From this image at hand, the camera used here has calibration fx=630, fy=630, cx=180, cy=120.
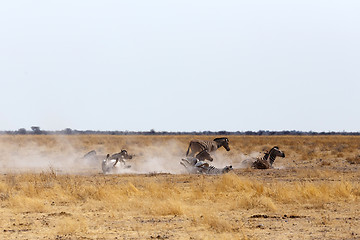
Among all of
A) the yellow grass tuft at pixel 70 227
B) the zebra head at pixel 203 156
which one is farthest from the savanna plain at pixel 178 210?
the zebra head at pixel 203 156

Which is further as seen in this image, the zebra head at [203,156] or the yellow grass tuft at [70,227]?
the zebra head at [203,156]

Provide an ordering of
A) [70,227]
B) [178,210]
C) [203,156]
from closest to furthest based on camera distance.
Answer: [70,227], [178,210], [203,156]

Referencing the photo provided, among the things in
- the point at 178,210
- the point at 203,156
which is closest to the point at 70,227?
the point at 178,210

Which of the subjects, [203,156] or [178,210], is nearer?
[178,210]

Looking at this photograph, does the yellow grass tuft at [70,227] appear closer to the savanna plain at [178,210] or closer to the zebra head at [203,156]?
the savanna plain at [178,210]

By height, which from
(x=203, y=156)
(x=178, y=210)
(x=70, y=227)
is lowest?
(x=70, y=227)

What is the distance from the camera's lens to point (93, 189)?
17375 millimetres

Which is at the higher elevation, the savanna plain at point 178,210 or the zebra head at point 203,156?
the zebra head at point 203,156

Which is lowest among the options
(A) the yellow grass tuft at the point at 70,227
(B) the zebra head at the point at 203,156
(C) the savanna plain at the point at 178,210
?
(A) the yellow grass tuft at the point at 70,227

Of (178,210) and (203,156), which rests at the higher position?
(203,156)

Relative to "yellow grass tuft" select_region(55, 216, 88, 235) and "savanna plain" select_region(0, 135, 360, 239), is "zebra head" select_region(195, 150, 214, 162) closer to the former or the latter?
"savanna plain" select_region(0, 135, 360, 239)

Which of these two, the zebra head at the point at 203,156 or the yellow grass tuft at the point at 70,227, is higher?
the zebra head at the point at 203,156

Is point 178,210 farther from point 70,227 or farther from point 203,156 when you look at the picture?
point 203,156

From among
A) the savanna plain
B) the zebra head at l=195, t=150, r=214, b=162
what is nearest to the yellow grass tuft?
the savanna plain
